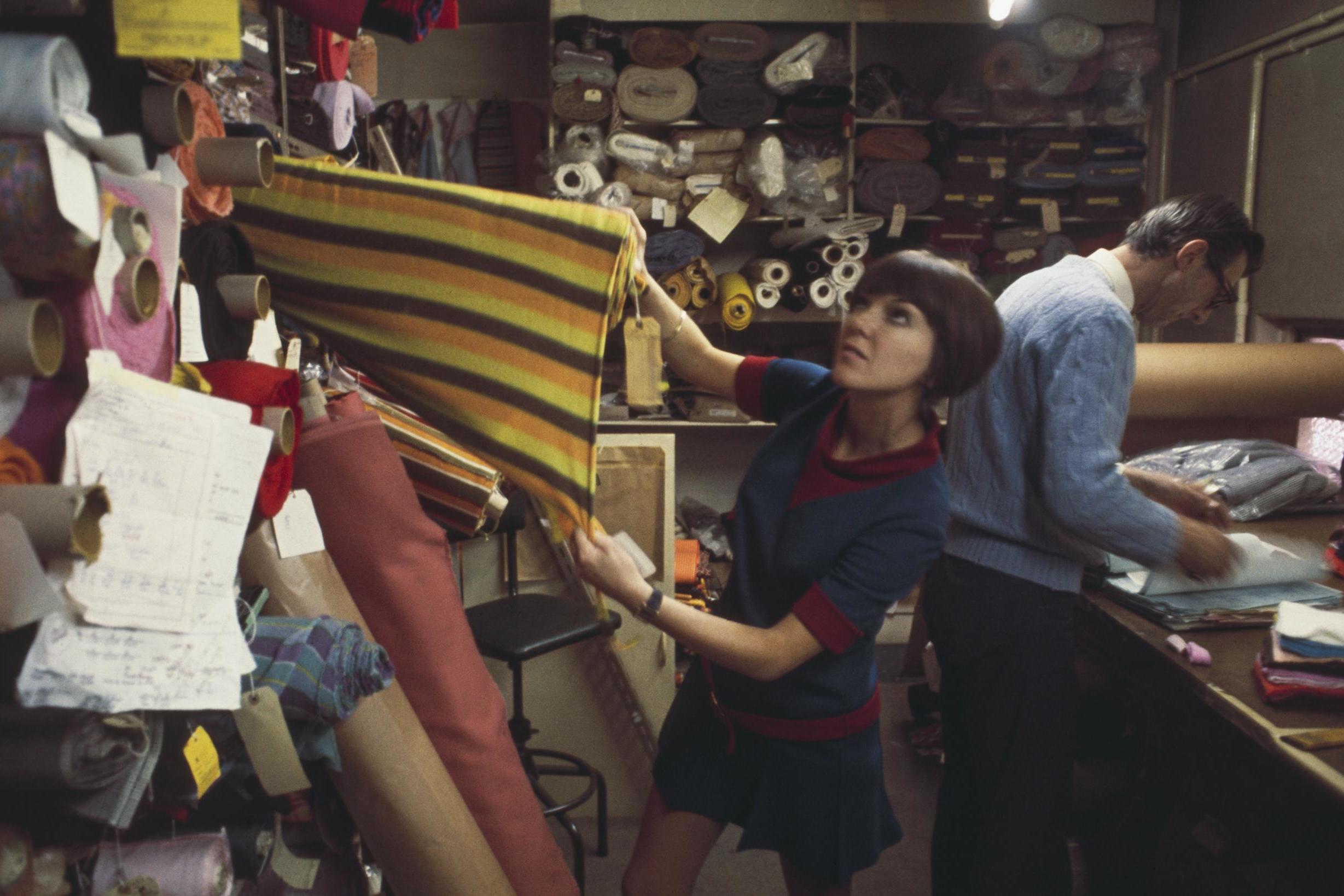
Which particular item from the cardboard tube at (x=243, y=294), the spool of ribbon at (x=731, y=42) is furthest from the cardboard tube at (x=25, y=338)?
the spool of ribbon at (x=731, y=42)

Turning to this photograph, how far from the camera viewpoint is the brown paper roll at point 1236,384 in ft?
9.50

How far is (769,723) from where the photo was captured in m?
1.46

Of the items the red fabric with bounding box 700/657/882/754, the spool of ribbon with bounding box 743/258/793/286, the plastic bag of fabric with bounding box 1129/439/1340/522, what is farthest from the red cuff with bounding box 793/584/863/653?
the spool of ribbon with bounding box 743/258/793/286

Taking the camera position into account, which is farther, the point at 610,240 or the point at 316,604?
the point at 316,604

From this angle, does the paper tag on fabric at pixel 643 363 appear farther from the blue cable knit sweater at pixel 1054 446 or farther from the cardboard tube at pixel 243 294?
the blue cable knit sweater at pixel 1054 446

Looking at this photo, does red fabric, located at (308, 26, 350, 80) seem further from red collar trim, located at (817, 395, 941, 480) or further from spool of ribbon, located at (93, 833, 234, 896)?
spool of ribbon, located at (93, 833, 234, 896)

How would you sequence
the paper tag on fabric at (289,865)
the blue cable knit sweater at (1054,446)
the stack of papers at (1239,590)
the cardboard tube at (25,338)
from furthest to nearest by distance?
the stack of papers at (1239,590) → the blue cable knit sweater at (1054,446) → the paper tag on fabric at (289,865) → the cardboard tube at (25,338)

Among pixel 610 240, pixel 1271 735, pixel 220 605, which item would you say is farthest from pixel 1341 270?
pixel 220 605

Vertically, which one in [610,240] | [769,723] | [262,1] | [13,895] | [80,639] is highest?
[262,1]

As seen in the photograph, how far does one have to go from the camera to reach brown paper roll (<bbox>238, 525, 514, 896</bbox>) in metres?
1.14

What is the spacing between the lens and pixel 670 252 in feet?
12.4

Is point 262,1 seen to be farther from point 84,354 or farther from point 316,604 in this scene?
point 316,604

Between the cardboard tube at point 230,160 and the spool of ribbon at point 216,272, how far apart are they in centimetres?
9

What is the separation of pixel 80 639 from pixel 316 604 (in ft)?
1.31
